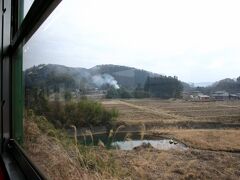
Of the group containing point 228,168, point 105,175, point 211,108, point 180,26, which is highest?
point 180,26

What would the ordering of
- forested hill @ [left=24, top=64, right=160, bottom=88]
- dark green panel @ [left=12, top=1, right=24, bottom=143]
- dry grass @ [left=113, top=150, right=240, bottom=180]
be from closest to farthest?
dry grass @ [left=113, top=150, right=240, bottom=180]
forested hill @ [left=24, top=64, right=160, bottom=88]
dark green panel @ [left=12, top=1, right=24, bottom=143]

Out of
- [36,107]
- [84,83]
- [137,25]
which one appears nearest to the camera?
[137,25]

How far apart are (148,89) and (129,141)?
0.51 feet

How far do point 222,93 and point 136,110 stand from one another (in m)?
0.25

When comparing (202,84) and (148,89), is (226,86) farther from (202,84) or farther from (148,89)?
(148,89)

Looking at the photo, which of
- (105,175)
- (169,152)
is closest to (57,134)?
(105,175)

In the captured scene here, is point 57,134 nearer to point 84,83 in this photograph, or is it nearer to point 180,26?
point 84,83

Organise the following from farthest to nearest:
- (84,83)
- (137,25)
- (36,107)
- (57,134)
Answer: (36,107), (57,134), (84,83), (137,25)

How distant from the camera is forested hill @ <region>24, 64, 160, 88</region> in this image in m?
0.84

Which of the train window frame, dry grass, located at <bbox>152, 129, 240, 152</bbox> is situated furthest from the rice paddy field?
the train window frame

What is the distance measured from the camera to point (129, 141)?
84 centimetres

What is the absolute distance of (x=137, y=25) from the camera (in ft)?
2.69

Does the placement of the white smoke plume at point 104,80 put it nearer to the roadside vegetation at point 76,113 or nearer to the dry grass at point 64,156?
the roadside vegetation at point 76,113

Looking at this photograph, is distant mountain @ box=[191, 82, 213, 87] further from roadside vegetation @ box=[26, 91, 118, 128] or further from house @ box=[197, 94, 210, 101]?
roadside vegetation @ box=[26, 91, 118, 128]
